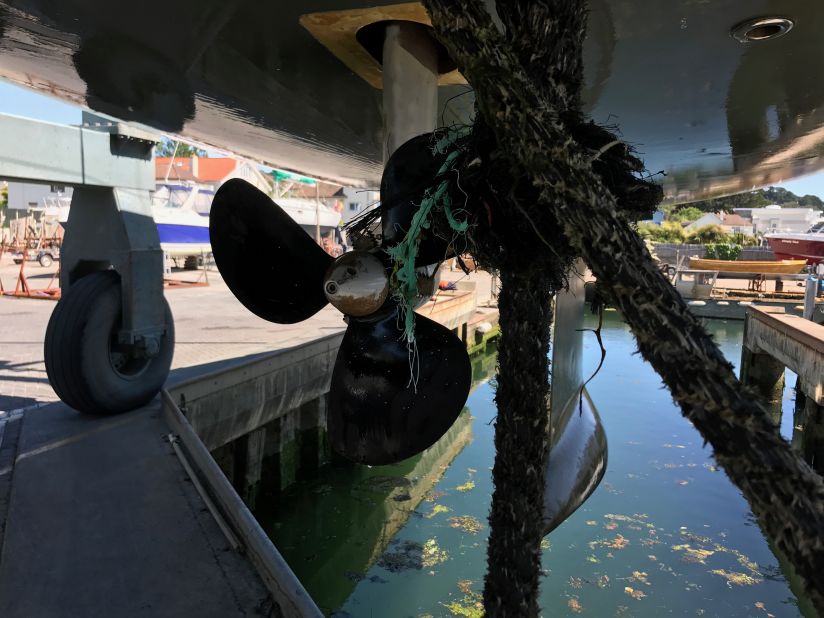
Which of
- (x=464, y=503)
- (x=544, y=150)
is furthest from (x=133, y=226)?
(x=464, y=503)

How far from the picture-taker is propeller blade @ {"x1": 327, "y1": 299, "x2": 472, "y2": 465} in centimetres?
222

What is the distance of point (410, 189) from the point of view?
67.6 inches

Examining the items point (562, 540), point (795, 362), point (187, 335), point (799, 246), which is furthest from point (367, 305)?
point (799, 246)

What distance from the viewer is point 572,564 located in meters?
6.57

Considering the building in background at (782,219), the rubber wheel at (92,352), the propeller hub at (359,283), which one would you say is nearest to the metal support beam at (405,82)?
the propeller hub at (359,283)

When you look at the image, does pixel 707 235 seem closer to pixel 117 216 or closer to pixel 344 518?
pixel 344 518

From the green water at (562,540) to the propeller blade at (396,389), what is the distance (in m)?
3.58

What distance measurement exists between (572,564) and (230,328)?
7.49m

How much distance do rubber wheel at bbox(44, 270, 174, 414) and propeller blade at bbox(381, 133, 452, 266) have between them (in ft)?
13.6

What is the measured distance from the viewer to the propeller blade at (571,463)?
331 centimetres

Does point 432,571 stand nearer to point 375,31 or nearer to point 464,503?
point 464,503

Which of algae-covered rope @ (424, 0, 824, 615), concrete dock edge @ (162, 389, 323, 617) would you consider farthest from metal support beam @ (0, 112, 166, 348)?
algae-covered rope @ (424, 0, 824, 615)

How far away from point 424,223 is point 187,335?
9.69 meters

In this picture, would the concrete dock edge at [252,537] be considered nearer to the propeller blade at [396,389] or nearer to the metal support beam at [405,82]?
the propeller blade at [396,389]
